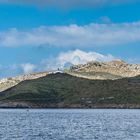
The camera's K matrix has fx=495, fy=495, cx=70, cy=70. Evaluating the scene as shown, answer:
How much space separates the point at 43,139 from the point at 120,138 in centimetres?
1989

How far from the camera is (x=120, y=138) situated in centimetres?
12800

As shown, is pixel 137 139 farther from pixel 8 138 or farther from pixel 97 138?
pixel 8 138

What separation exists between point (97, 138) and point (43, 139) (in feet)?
47.9

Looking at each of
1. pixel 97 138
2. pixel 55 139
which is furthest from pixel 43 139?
pixel 97 138

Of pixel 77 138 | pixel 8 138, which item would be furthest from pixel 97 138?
pixel 8 138

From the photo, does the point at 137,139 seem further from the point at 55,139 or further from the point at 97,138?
the point at 55,139

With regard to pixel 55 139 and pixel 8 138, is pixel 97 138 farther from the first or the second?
pixel 8 138

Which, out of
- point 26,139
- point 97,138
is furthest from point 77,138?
point 26,139

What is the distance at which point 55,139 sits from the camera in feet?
417

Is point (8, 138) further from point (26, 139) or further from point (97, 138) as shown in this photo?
point (97, 138)

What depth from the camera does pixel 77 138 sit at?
130 metres

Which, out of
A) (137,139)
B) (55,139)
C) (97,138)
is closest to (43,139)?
(55,139)

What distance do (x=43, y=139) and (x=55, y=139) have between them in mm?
3082

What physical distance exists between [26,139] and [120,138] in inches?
954
